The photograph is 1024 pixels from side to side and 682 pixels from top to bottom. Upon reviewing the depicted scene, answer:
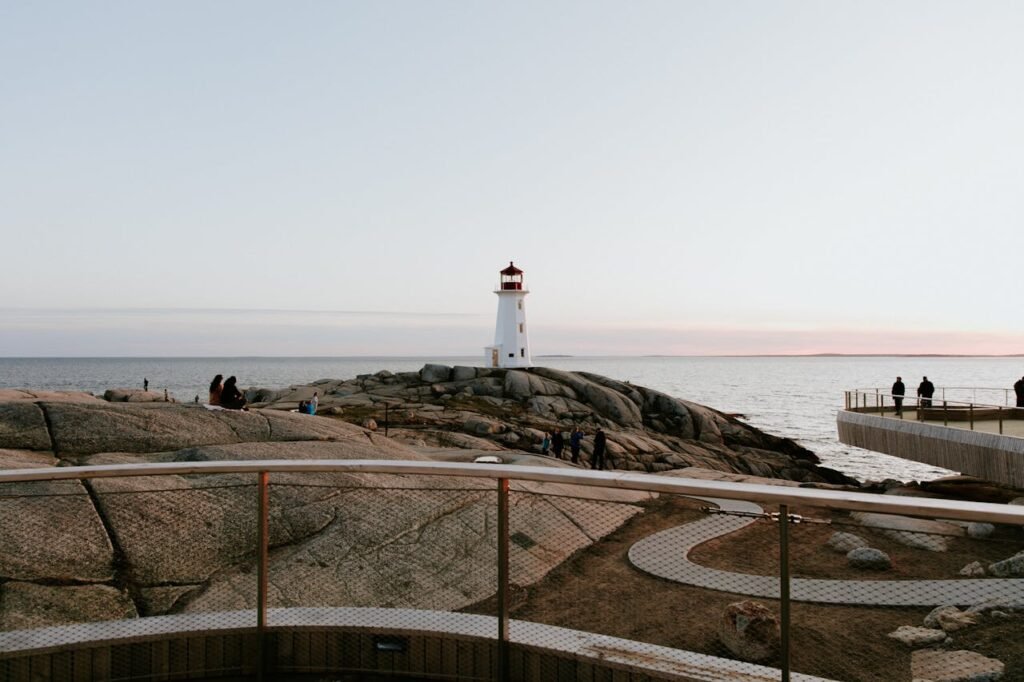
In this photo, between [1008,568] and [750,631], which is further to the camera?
[750,631]

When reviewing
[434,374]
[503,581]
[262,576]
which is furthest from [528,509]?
[434,374]

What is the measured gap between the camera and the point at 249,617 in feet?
14.7

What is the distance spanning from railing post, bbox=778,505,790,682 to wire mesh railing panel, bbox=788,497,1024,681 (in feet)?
0.31

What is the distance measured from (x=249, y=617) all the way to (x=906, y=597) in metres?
3.58

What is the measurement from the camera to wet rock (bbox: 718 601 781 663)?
3673 millimetres

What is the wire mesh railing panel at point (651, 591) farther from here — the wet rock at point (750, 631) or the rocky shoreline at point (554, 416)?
the rocky shoreline at point (554, 416)

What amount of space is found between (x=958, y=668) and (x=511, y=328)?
62723 mm

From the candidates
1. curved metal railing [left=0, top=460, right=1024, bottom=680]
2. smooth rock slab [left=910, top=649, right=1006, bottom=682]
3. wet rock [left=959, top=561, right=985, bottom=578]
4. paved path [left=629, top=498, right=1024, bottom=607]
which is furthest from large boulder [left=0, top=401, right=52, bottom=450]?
wet rock [left=959, top=561, right=985, bottom=578]

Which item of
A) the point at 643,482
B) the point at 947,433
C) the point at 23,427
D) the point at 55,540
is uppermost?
the point at 643,482

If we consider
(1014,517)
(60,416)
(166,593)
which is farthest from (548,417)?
(1014,517)

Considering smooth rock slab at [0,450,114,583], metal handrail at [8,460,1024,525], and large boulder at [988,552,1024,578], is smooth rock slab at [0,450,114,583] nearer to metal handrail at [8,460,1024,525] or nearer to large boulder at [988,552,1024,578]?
metal handrail at [8,460,1024,525]

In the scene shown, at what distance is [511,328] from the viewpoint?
66.2 metres

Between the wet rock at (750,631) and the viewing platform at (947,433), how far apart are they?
19516 millimetres

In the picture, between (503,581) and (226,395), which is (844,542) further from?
(226,395)
